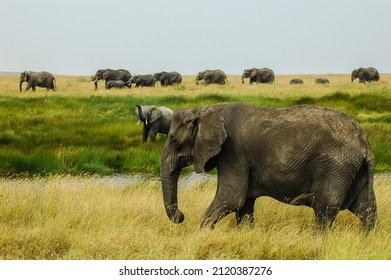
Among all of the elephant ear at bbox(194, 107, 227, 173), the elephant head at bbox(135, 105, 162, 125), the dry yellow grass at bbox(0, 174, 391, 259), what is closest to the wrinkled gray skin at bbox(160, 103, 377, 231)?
the elephant ear at bbox(194, 107, 227, 173)

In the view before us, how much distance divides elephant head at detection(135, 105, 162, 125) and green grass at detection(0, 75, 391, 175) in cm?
64

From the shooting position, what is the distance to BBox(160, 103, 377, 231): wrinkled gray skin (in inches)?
285

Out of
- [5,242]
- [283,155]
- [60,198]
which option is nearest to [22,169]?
[60,198]

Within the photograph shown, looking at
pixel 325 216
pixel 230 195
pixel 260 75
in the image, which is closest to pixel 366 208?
pixel 325 216

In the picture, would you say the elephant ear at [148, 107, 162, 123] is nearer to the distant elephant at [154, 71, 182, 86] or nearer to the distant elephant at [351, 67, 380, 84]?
the distant elephant at [154, 71, 182, 86]

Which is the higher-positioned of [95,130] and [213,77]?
[213,77]

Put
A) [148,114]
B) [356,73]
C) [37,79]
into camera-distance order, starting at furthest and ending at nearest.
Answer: [356,73] < [37,79] < [148,114]

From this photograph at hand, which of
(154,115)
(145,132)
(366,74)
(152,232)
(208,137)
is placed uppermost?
(208,137)

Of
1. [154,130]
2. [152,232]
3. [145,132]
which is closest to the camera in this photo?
[152,232]

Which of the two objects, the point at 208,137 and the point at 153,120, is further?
the point at 153,120

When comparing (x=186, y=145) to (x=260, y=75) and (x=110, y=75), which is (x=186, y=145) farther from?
(x=260, y=75)

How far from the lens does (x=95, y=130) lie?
2048 cm

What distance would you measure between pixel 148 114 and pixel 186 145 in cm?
1271

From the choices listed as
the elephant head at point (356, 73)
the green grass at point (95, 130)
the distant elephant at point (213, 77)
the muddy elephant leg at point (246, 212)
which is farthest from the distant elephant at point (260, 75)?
the muddy elephant leg at point (246, 212)
